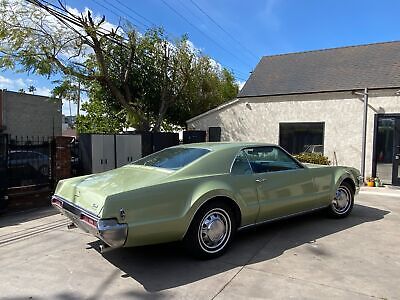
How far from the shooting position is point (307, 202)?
5375 millimetres

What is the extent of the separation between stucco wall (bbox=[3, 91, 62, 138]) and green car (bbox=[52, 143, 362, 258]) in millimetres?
16197

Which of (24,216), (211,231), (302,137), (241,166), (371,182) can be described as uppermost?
(302,137)

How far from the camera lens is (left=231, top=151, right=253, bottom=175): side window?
4.65 m

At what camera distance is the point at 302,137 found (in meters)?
12.6

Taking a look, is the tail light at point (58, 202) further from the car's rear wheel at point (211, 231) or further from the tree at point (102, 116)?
the tree at point (102, 116)

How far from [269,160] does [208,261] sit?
1.84 m

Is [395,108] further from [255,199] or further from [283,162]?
[255,199]

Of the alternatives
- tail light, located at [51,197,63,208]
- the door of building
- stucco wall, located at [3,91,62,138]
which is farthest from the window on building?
stucco wall, located at [3,91,62,138]

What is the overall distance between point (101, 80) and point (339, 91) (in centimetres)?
857

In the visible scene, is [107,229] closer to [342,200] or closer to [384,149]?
[342,200]

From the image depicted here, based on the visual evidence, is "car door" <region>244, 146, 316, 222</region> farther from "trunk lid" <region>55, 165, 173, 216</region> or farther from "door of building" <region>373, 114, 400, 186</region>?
"door of building" <region>373, 114, 400, 186</region>

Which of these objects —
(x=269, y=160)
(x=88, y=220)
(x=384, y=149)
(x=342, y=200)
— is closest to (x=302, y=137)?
(x=384, y=149)

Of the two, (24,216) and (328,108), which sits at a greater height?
(328,108)

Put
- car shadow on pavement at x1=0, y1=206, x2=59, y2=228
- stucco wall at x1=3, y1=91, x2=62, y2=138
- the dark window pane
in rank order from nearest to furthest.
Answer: car shadow on pavement at x1=0, y1=206, x2=59, y2=228
the dark window pane
stucco wall at x1=3, y1=91, x2=62, y2=138
